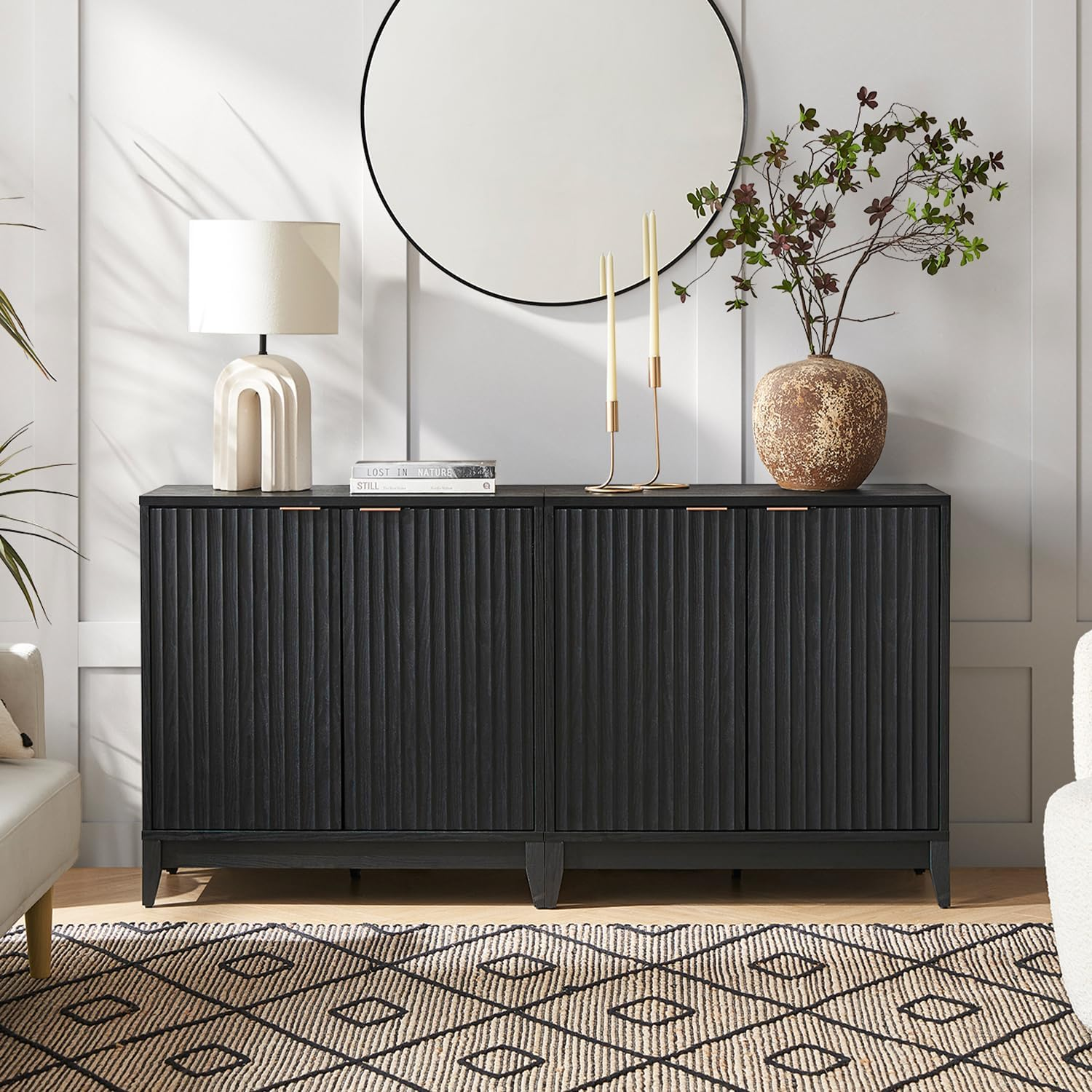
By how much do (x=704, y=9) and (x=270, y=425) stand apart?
1454mm

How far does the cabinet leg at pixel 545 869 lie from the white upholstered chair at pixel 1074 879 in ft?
3.59

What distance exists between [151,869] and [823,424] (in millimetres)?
1800

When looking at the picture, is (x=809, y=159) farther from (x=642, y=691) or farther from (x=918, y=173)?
(x=642, y=691)

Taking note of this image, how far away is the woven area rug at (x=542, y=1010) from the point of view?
2.11 meters

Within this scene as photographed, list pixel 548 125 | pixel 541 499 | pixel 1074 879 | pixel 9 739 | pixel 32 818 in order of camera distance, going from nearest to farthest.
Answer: pixel 1074 879, pixel 32 818, pixel 9 739, pixel 541 499, pixel 548 125

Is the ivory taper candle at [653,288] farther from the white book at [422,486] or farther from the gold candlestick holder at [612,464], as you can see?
the white book at [422,486]

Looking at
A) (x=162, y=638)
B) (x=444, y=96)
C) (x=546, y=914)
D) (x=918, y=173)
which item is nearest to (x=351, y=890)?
(x=546, y=914)

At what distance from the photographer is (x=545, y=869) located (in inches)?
113

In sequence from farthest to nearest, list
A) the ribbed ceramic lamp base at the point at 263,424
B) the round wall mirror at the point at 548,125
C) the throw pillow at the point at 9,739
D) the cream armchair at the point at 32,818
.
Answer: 1. the round wall mirror at the point at 548,125
2. the ribbed ceramic lamp base at the point at 263,424
3. the throw pillow at the point at 9,739
4. the cream armchair at the point at 32,818

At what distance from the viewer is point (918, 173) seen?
3113 millimetres

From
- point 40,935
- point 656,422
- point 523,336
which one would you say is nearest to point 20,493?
point 40,935

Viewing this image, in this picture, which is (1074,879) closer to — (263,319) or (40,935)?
(40,935)

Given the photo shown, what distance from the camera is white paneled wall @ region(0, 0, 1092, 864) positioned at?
3.12 m

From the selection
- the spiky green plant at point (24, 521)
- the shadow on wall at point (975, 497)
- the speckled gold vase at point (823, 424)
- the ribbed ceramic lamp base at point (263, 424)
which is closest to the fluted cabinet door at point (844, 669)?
the speckled gold vase at point (823, 424)
